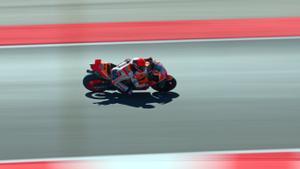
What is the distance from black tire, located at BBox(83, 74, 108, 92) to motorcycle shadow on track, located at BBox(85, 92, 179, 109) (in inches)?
2.8

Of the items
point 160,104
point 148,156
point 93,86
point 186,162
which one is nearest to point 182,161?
point 186,162

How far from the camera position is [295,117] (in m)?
8.91

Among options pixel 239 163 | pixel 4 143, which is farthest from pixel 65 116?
pixel 239 163

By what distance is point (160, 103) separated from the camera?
30.9 ft

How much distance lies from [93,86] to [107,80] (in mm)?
228

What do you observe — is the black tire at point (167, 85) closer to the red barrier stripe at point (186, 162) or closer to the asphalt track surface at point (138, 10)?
the red barrier stripe at point (186, 162)

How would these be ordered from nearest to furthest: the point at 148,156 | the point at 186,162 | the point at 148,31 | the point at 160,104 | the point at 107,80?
the point at 186,162
the point at 148,156
the point at 160,104
the point at 107,80
the point at 148,31

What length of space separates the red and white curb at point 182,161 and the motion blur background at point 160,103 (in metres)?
0.20

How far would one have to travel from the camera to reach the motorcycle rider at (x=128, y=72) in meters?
9.56

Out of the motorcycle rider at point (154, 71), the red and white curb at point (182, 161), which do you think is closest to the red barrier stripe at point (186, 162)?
the red and white curb at point (182, 161)

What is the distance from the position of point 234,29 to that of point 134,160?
6258 millimetres

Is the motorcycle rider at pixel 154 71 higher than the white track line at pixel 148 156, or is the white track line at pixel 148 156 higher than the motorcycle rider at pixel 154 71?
the motorcycle rider at pixel 154 71

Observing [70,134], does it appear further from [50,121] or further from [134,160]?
[134,160]

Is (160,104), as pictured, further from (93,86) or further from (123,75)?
Result: (93,86)
